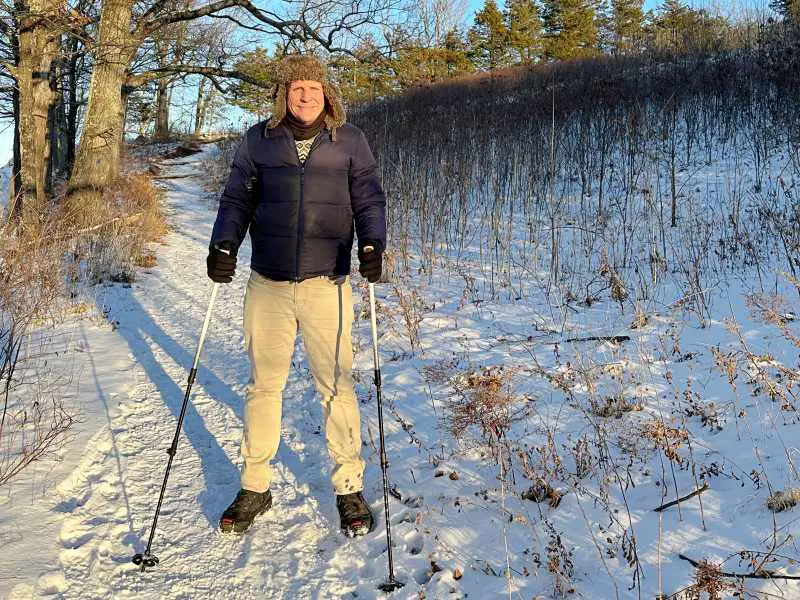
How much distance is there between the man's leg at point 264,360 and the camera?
2.83 metres

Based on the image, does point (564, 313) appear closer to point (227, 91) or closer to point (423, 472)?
point (423, 472)

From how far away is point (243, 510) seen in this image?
9.02 ft

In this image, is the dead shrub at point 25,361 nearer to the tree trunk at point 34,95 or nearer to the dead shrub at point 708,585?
the dead shrub at point 708,585

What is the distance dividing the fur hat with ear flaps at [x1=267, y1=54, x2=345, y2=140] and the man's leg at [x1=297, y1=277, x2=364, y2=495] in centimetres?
77

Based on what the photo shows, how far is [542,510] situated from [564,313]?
8.74 ft

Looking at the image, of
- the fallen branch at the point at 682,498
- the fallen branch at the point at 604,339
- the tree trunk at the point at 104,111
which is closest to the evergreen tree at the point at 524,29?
the tree trunk at the point at 104,111

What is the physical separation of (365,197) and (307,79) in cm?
60

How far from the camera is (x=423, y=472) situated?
3.15 meters

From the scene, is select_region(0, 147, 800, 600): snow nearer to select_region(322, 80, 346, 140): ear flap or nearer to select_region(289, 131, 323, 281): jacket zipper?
select_region(289, 131, 323, 281): jacket zipper

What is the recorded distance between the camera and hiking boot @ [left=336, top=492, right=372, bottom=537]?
2.68m

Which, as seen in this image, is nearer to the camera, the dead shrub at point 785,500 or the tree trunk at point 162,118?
the dead shrub at point 785,500

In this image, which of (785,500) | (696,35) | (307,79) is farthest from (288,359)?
(696,35)

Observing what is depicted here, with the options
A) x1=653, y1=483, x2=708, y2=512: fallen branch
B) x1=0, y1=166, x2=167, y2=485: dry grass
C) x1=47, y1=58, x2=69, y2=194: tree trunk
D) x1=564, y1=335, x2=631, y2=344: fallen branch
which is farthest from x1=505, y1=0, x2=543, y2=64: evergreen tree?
x1=653, y1=483, x2=708, y2=512: fallen branch

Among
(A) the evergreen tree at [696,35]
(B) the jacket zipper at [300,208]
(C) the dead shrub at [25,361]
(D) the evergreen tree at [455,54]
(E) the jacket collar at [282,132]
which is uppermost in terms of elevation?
(D) the evergreen tree at [455,54]
